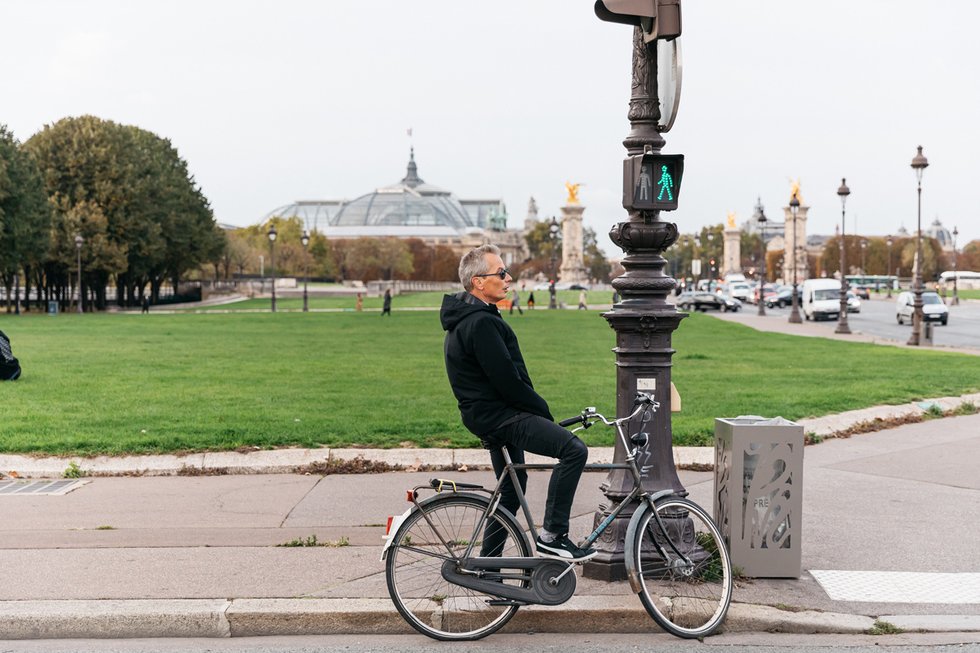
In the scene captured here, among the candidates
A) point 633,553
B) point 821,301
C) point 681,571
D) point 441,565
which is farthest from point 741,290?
point 441,565

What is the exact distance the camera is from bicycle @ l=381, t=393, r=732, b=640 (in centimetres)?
598

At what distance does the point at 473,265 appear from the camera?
609 centimetres

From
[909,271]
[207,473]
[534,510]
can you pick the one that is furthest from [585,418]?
[909,271]

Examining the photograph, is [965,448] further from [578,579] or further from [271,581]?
[271,581]

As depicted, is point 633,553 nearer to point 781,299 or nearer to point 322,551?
point 322,551

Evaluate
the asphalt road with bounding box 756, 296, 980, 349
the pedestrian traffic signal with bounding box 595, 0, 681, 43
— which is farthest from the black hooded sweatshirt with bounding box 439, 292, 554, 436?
the asphalt road with bounding box 756, 296, 980, 349

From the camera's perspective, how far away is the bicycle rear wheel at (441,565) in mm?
5976

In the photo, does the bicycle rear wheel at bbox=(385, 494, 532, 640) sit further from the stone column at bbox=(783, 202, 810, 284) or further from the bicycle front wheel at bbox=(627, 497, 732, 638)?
the stone column at bbox=(783, 202, 810, 284)

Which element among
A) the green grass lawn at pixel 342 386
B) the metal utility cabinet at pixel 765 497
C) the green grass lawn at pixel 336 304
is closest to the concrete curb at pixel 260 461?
the green grass lawn at pixel 342 386

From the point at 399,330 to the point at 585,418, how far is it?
115ft

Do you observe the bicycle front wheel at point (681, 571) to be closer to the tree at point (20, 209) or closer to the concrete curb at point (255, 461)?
the concrete curb at point (255, 461)

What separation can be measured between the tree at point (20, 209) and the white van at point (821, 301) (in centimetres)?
4099

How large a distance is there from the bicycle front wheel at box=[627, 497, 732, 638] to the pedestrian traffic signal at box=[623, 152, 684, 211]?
1799 mm

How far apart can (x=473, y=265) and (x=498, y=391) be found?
0.68 meters
